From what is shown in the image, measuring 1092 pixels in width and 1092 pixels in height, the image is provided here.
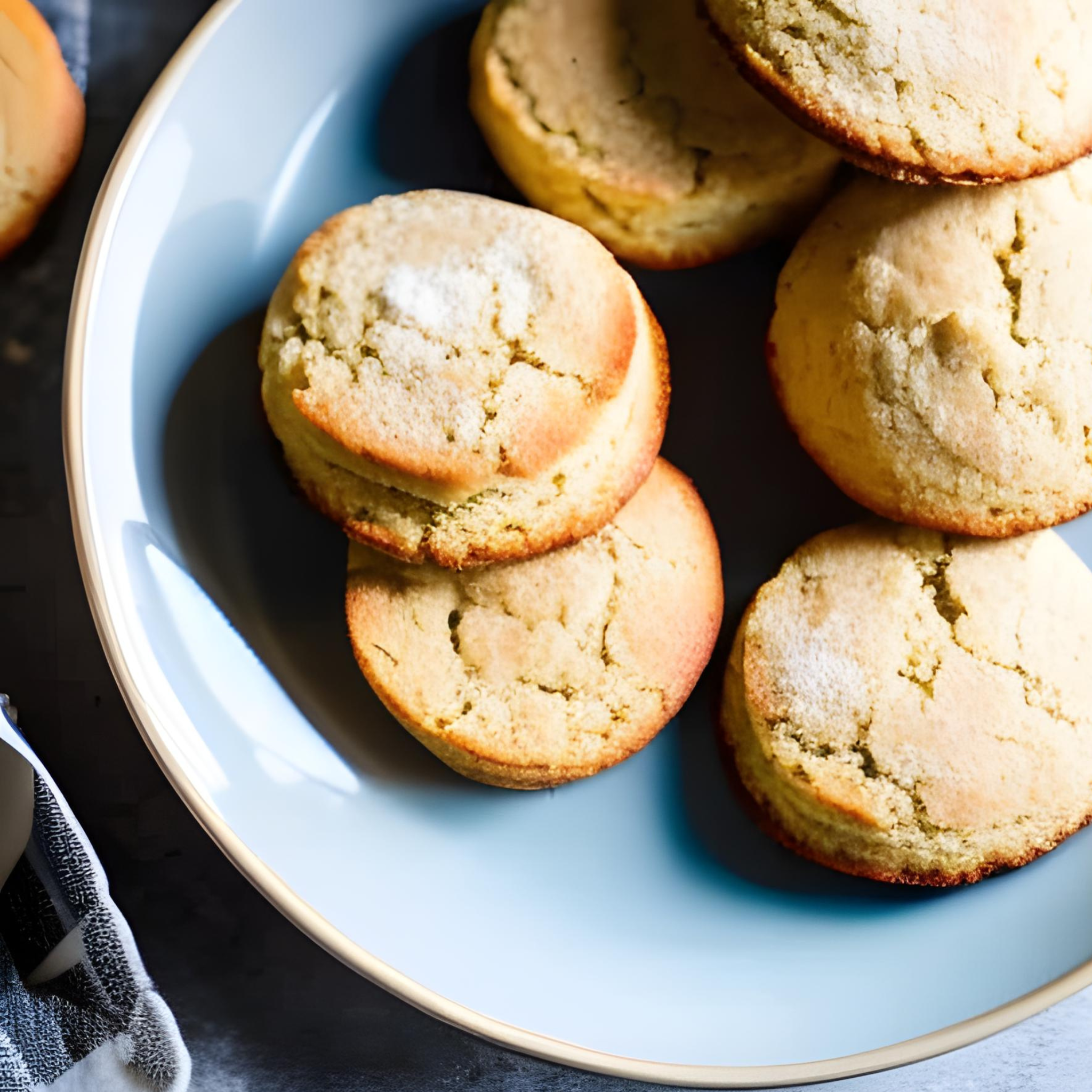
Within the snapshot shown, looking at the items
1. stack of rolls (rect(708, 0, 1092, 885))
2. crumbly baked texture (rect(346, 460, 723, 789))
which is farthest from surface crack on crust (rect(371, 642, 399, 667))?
stack of rolls (rect(708, 0, 1092, 885))

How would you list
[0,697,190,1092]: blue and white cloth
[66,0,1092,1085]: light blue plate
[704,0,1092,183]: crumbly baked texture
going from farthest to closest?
[0,697,190,1092]: blue and white cloth < [66,0,1092,1085]: light blue plate < [704,0,1092,183]: crumbly baked texture

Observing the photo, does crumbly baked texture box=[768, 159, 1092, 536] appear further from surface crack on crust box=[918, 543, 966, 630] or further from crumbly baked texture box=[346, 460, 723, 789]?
crumbly baked texture box=[346, 460, 723, 789]

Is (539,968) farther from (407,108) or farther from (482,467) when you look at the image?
(407,108)

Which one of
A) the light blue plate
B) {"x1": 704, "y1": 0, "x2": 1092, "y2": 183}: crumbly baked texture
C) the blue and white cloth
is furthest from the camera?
the blue and white cloth

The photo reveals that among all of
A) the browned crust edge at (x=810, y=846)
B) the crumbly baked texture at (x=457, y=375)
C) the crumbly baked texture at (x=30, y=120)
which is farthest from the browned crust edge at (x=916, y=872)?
the crumbly baked texture at (x=30, y=120)

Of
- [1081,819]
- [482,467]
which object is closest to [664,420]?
[482,467]
